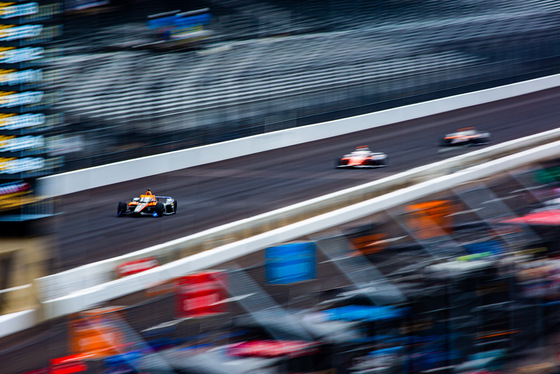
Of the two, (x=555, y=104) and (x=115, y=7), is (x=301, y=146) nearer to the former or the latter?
(x=115, y=7)

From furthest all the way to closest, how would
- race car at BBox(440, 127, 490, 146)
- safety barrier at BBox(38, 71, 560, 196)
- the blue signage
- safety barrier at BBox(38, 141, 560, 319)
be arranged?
race car at BBox(440, 127, 490, 146) → safety barrier at BBox(38, 71, 560, 196) → safety barrier at BBox(38, 141, 560, 319) → the blue signage

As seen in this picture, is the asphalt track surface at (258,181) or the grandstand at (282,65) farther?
the grandstand at (282,65)

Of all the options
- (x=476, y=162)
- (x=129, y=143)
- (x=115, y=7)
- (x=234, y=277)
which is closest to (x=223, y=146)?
(x=129, y=143)

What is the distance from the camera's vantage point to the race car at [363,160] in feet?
40.1

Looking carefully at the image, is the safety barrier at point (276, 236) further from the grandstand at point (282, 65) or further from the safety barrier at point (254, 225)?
the grandstand at point (282, 65)

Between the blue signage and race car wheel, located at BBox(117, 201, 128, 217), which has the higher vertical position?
the blue signage

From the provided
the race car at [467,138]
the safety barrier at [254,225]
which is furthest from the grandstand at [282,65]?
the safety barrier at [254,225]

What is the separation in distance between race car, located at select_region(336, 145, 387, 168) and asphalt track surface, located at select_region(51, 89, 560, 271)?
0.47 ft

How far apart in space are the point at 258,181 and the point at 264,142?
107 inches

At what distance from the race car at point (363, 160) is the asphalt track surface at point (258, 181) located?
0.14m

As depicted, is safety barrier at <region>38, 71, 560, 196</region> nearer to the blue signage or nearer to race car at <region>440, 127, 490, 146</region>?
race car at <region>440, 127, 490, 146</region>

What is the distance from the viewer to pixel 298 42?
680 inches

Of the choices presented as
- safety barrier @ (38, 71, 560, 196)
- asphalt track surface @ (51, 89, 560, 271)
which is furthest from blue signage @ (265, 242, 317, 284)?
safety barrier @ (38, 71, 560, 196)

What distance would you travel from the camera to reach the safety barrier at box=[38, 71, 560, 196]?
11.6m
